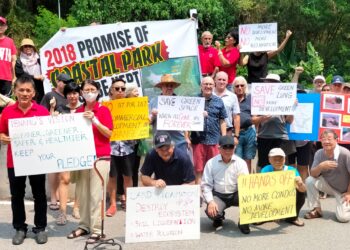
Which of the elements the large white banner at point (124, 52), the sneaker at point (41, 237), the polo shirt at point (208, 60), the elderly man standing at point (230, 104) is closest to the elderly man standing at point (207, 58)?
the polo shirt at point (208, 60)

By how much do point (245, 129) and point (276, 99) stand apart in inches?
25.2

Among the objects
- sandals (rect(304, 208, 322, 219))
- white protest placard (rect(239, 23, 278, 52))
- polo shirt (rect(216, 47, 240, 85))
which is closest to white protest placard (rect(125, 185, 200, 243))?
sandals (rect(304, 208, 322, 219))

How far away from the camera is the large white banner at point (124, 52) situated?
28.6 ft

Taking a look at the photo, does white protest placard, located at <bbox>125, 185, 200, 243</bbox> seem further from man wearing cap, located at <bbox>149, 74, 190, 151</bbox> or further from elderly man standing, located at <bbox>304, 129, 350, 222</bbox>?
elderly man standing, located at <bbox>304, 129, 350, 222</bbox>

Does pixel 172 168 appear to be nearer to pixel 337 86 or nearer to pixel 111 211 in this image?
pixel 111 211

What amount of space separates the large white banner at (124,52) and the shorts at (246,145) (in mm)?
1645

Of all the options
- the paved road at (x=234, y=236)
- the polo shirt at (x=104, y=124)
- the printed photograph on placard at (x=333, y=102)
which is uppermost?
the printed photograph on placard at (x=333, y=102)

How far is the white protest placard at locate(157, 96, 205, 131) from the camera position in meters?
7.05

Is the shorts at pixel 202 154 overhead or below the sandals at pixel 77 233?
overhead

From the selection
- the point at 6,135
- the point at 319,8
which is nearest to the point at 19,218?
the point at 6,135

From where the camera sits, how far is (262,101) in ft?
24.8

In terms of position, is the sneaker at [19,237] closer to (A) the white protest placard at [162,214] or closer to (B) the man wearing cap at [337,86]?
(A) the white protest placard at [162,214]

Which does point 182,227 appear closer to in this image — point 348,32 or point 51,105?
point 51,105

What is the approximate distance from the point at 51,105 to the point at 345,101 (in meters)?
4.27
